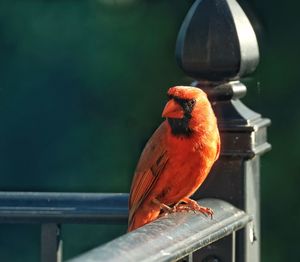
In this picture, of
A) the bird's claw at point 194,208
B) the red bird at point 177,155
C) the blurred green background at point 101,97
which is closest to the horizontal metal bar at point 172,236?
the bird's claw at point 194,208

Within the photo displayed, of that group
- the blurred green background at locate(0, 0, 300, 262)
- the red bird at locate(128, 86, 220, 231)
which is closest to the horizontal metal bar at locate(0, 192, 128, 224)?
the red bird at locate(128, 86, 220, 231)

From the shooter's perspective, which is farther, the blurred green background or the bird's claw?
the blurred green background

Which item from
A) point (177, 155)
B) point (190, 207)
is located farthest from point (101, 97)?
point (190, 207)

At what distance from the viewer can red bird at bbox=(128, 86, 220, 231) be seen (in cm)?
348

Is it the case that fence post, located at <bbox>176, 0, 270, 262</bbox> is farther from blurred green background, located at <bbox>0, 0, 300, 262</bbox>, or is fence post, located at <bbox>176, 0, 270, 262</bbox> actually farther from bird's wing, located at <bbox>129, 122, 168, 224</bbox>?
blurred green background, located at <bbox>0, 0, 300, 262</bbox>

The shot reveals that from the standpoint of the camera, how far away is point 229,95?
10.6ft

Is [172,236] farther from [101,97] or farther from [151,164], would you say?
[101,97]

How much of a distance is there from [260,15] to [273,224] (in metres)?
0.97

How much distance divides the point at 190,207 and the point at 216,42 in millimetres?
383

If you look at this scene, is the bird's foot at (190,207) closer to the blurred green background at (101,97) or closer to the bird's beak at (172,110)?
the bird's beak at (172,110)

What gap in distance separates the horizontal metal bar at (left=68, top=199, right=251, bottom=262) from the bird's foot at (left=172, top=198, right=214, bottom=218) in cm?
2

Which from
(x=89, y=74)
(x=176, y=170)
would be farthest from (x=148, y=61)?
(x=176, y=170)

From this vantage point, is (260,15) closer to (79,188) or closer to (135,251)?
(79,188)

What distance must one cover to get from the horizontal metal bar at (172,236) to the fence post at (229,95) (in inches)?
3.7
